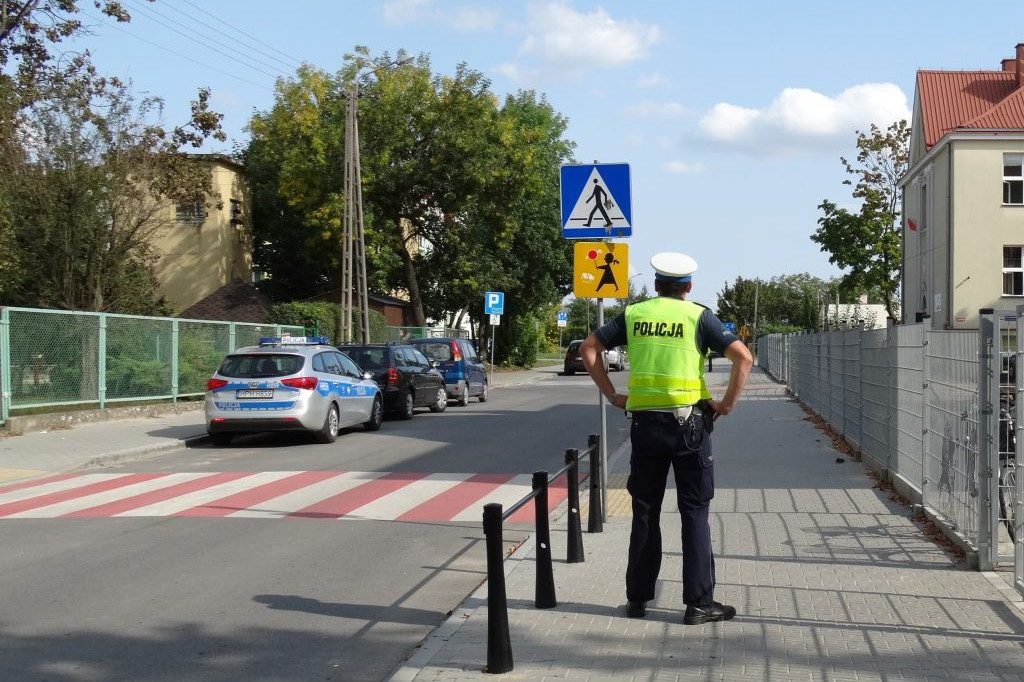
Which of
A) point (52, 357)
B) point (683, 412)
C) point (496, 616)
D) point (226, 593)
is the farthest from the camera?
point (52, 357)

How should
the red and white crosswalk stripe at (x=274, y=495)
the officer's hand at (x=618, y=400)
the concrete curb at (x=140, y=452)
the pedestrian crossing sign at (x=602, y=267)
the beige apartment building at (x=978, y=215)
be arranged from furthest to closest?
the beige apartment building at (x=978, y=215), the concrete curb at (x=140, y=452), the red and white crosswalk stripe at (x=274, y=495), the pedestrian crossing sign at (x=602, y=267), the officer's hand at (x=618, y=400)

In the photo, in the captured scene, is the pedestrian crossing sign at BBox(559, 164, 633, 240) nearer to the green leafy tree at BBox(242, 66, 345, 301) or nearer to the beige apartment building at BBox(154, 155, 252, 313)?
the green leafy tree at BBox(242, 66, 345, 301)

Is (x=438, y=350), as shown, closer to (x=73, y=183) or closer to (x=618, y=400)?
(x=73, y=183)

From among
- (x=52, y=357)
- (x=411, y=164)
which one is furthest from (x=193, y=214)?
(x=52, y=357)

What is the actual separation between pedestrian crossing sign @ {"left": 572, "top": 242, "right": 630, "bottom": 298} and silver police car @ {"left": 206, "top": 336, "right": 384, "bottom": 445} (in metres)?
8.20

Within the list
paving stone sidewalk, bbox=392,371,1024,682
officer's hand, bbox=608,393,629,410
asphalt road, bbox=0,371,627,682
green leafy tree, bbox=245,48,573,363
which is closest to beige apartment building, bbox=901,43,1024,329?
green leafy tree, bbox=245,48,573,363

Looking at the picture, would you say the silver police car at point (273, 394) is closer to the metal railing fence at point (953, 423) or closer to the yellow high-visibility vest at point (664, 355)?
the metal railing fence at point (953, 423)

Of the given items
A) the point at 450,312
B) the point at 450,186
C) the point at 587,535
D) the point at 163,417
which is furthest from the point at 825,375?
the point at 450,312

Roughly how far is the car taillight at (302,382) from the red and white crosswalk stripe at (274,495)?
316cm

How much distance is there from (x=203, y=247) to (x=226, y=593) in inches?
1632

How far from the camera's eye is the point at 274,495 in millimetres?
11367

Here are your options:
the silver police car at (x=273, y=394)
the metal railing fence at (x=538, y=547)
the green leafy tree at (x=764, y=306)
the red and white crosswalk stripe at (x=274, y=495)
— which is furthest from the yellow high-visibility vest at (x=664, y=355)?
the green leafy tree at (x=764, y=306)

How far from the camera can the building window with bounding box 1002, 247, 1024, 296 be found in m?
37.2

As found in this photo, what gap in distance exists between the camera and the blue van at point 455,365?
2742cm
